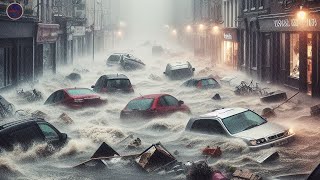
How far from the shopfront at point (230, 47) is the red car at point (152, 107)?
22.5m

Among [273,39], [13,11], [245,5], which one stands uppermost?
[245,5]

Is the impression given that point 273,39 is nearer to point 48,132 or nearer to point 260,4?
point 260,4

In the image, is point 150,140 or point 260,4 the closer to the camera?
point 150,140

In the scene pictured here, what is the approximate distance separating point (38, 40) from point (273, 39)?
15.6 meters

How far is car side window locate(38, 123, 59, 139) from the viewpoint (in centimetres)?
1302

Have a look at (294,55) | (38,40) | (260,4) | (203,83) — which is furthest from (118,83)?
(260,4)

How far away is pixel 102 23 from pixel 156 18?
110 meters

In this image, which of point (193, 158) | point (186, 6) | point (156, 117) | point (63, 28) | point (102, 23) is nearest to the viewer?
point (193, 158)

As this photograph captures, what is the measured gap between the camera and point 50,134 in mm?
13289

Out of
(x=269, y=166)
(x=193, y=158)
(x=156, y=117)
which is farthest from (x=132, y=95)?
(x=269, y=166)

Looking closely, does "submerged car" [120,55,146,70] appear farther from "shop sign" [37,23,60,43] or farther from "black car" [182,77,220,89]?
"black car" [182,77,220,89]

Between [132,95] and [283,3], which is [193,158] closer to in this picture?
[132,95]

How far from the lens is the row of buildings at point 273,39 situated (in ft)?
77.6

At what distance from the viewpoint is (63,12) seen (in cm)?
4781
